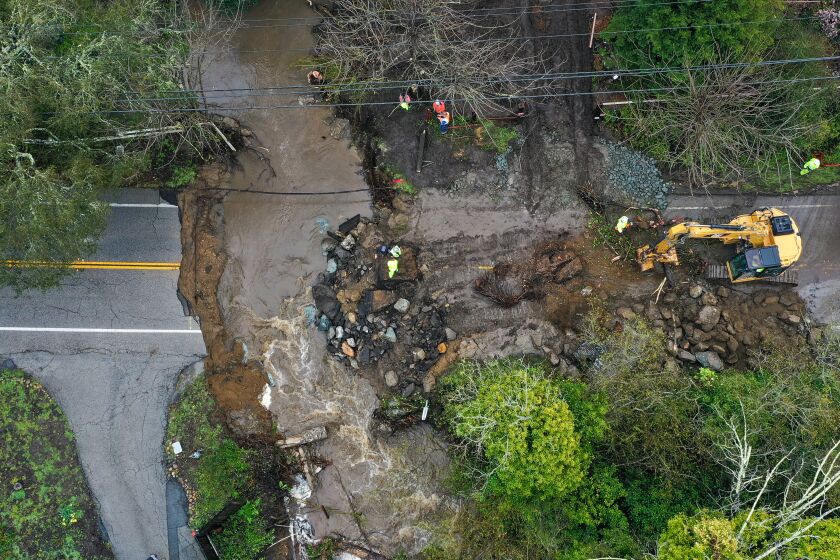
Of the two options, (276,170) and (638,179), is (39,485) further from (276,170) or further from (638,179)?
(638,179)

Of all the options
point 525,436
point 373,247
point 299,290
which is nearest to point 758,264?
point 525,436

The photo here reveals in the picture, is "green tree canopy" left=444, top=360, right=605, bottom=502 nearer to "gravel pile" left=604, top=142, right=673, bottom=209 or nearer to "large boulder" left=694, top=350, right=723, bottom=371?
"large boulder" left=694, top=350, right=723, bottom=371

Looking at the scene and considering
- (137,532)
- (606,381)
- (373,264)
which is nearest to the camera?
(606,381)

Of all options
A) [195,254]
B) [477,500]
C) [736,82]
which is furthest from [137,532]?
[736,82]

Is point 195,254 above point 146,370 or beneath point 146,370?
above

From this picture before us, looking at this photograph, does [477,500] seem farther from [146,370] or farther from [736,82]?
[736,82]

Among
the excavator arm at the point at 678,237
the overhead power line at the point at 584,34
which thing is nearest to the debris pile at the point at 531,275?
the excavator arm at the point at 678,237

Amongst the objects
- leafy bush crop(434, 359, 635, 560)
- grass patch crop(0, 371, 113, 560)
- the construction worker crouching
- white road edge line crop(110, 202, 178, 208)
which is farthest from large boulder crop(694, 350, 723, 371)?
grass patch crop(0, 371, 113, 560)

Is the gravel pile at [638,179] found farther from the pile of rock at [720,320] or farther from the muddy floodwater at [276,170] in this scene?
the muddy floodwater at [276,170]
